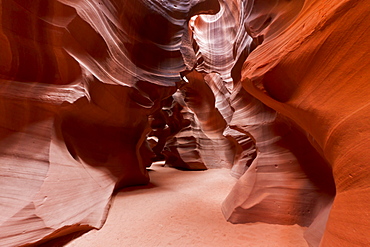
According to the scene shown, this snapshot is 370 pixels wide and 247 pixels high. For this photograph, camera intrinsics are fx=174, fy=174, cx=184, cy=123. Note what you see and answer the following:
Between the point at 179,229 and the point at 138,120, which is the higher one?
the point at 138,120

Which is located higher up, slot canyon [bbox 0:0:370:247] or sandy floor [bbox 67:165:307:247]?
slot canyon [bbox 0:0:370:247]

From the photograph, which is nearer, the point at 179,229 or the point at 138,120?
the point at 179,229

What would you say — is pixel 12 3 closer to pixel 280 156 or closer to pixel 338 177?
pixel 338 177

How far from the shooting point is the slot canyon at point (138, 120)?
110 cm

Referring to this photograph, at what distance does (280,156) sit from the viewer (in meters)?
2.65

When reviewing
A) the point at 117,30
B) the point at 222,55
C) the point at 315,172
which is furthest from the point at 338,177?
the point at 222,55

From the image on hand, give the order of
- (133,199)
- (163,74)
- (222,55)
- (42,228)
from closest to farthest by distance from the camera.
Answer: (42,228) < (133,199) < (163,74) < (222,55)

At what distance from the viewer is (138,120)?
4781mm

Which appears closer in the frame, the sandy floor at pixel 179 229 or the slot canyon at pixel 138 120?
the slot canyon at pixel 138 120

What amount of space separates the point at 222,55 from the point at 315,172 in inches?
278

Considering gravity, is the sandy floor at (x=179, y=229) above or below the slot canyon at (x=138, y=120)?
below

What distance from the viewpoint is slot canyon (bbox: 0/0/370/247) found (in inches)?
43.4

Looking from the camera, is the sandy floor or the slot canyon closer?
the slot canyon

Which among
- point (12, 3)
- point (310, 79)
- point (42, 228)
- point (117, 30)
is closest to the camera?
point (310, 79)
